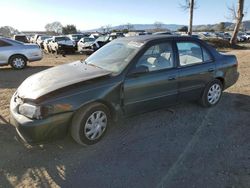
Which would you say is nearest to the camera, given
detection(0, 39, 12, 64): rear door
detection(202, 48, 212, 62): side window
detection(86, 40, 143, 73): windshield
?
detection(86, 40, 143, 73): windshield

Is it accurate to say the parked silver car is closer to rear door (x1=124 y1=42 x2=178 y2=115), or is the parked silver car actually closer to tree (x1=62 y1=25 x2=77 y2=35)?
rear door (x1=124 y1=42 x2=178 y2=115)

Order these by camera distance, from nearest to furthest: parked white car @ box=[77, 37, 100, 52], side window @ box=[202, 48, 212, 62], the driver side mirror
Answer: the driver side mirror < side window @ box=[202, 48, 212, 62] < parked white car @ box=[77, 37, 100, 52]

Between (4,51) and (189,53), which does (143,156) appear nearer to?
(189,53)

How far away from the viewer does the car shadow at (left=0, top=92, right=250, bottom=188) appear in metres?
3.30

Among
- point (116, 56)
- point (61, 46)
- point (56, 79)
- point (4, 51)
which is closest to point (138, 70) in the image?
point (116, 56)

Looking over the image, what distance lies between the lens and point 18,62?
11.6 m

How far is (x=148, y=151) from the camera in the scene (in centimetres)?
396

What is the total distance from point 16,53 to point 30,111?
8.78 m

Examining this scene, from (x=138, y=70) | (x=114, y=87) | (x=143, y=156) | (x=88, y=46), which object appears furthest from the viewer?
(x=88, y=46)

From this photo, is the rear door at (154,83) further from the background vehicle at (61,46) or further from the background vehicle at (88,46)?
the background vehicle at (61,46)

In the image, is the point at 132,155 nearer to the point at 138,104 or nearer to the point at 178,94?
the point at 138,104

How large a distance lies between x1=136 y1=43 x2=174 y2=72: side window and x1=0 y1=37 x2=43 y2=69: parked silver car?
8.46 m

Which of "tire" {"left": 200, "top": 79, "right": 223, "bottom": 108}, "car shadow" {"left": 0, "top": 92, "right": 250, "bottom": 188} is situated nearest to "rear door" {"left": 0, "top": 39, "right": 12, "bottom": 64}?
"car shadow" {"left": 0, "top": 92, "right": 250, "bottom": 188}

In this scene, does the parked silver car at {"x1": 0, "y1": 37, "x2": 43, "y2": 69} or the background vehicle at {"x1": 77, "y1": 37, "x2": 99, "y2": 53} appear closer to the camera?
the parked silver car at {"x1": 0, "y1": 37, "x2": 43, "y2": 69}
